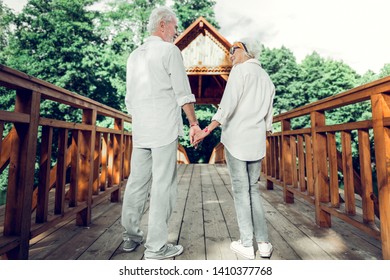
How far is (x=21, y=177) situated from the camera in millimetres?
1317

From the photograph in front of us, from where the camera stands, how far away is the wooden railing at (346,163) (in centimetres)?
138

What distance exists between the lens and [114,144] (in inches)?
121

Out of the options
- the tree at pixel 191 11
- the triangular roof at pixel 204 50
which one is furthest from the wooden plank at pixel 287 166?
the tree at pixel 191 11

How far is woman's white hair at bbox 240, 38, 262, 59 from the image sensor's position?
1.69m

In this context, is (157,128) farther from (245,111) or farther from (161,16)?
(161,16)

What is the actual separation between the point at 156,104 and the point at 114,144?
68.4 inches

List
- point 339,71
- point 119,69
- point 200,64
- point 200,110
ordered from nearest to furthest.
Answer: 1. point 200,64
2. point 119,69
3. point 200,110
4. point 339,71

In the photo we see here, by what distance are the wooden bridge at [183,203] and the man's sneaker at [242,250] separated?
0.19 ft

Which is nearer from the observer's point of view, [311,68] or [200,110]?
[200,110]

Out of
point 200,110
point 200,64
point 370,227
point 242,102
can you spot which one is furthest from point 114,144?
point 200,110

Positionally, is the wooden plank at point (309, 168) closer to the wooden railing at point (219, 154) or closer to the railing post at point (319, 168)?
the railing post at point (319, 168)
